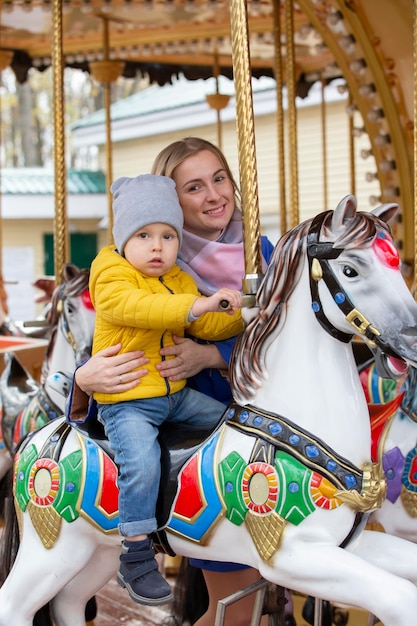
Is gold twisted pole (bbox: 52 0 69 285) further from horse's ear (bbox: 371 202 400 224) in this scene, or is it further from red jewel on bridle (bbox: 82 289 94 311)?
horse's ear (bbox: 371 202 400 224)

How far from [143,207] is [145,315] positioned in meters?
0.29

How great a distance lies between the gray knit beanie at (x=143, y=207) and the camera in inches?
87.3

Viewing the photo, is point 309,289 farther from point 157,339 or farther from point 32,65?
point 32,65

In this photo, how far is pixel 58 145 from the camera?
9.80 ft

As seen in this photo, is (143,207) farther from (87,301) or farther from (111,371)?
(87,301)

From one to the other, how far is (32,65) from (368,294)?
5.15 m

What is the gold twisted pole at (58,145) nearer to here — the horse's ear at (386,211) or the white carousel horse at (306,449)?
the white carousel horse at (306,449)

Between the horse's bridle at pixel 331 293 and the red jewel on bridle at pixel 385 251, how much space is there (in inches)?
3.1

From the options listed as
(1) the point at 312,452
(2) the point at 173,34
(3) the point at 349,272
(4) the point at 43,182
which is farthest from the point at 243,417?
(4) the point at 43,182

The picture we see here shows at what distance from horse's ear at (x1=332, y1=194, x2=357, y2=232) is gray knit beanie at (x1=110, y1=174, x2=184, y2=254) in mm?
460

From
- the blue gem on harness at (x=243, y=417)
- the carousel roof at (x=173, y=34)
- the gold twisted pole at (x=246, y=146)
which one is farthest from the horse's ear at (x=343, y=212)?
the carousel roof at (x=173, y=34)

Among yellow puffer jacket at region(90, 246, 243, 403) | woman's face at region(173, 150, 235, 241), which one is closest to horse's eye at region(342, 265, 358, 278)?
yellow puffer jacket at region(90, 246, 243, 403)

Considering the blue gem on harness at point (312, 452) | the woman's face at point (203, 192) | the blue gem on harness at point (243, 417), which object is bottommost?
the blue gem on harness at point (312, 452)

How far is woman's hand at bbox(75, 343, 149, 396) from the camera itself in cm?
221
